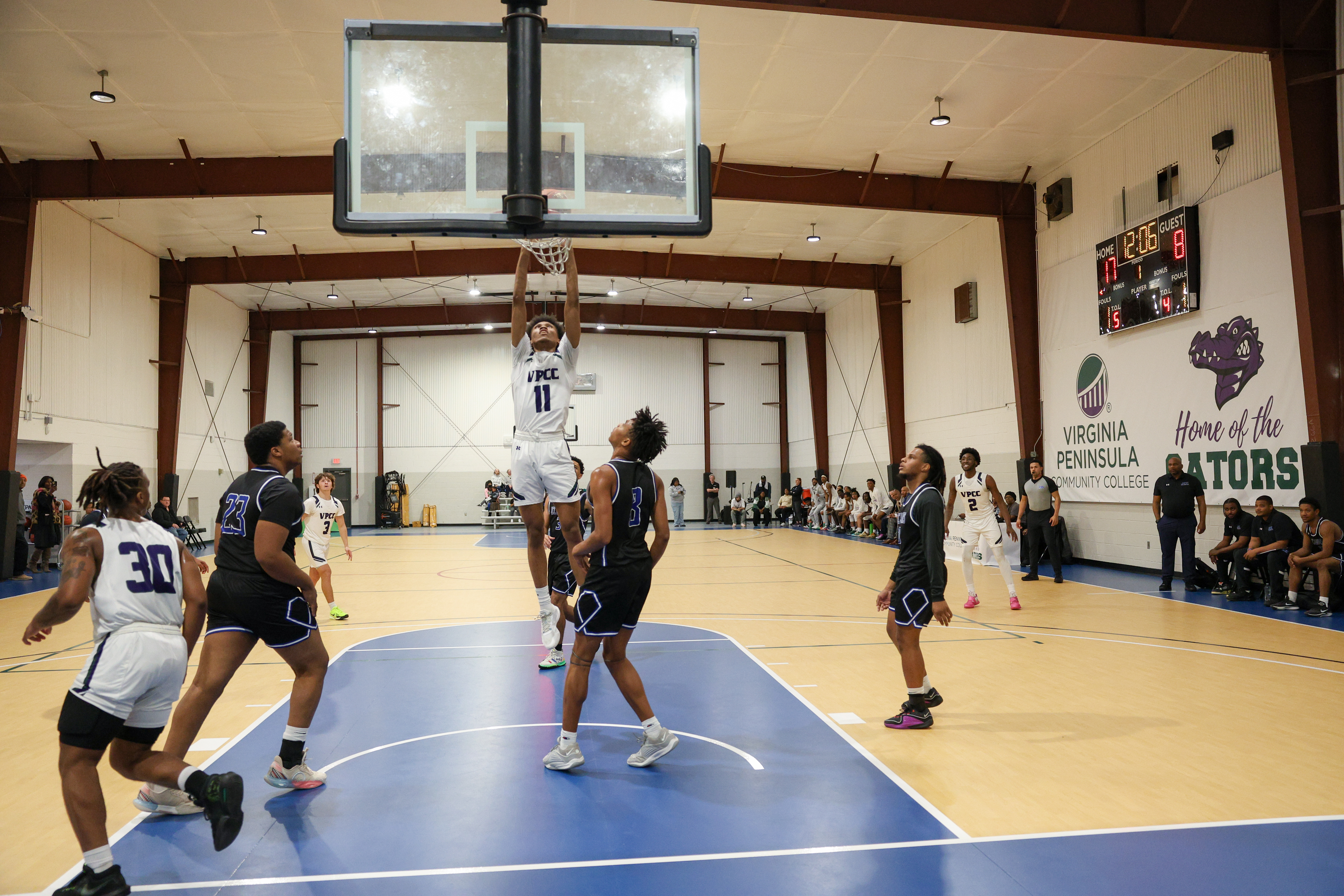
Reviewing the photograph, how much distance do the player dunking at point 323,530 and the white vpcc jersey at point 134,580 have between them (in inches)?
248

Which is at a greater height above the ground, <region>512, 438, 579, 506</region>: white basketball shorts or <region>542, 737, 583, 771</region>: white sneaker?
<region>512, 438, 579, 506</region>: white basketball shorts

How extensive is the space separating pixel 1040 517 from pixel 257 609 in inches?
468

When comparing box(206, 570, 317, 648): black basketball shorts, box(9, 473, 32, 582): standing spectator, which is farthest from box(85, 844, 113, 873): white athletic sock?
box(9, 473, 32, 582): standing spectator

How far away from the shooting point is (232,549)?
4297 mm

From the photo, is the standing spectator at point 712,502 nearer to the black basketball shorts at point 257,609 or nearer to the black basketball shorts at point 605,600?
the black basketball shorts at point 605,600

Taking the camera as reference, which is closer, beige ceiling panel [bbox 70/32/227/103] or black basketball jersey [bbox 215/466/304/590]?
black basketball jersey [bbox 215/466/304/590]

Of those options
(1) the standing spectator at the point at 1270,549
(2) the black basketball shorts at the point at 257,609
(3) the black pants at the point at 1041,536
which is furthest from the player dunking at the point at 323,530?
(1) the standing spectator at the point at 1270,549

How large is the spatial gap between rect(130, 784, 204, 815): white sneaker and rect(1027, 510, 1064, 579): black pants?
39.6 ft

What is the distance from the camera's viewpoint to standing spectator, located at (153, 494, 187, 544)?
715 inches

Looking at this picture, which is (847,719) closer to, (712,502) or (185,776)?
(185,776)

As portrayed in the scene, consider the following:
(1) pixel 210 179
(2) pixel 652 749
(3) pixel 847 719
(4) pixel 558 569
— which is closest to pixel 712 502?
(1) pixel 210 179

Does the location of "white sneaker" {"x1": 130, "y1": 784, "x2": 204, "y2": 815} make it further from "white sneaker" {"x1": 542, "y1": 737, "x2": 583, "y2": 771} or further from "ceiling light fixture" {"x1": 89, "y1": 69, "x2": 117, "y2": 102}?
"ceiling light fixture" {"x1": 89, "y1": 69, "x2": 117, "y2": 102}

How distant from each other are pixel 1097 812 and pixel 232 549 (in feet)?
14.6

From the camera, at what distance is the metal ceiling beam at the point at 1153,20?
1005 cm
